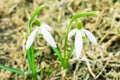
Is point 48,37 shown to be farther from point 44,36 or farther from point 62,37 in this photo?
point 62,37

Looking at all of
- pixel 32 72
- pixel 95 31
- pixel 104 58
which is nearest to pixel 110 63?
pixel 104 58

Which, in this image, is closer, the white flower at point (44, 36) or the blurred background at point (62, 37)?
the white flower at point (44, 36)

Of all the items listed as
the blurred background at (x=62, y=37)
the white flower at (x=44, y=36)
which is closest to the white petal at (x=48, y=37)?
the white flower at (x=44, y=36)

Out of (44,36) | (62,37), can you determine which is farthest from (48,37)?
(62,37)

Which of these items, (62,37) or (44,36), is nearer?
(44,36)

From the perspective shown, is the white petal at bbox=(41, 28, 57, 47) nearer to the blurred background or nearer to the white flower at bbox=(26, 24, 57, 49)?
the white flower at bbox=(26, 24, 57, 49)

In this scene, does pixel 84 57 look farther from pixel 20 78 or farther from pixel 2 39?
pixel 2 39

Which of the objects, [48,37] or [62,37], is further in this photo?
[62,37]

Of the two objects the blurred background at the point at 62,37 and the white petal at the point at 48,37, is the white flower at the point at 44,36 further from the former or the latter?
the blurred background at the point at 62,37
